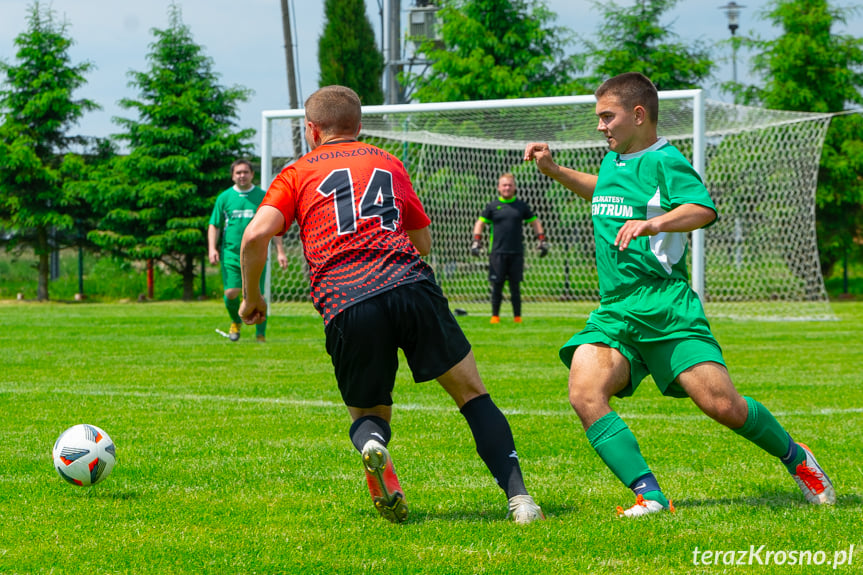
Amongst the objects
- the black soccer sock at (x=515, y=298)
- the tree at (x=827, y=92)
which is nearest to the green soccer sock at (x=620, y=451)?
the black soccer sock at (x=515, y=298)

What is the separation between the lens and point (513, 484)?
3.80 meters

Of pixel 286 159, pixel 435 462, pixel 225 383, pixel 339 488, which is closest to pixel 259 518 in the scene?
pixel 339 488

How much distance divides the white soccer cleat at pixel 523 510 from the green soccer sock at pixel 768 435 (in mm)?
891

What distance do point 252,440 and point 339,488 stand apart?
1.37m

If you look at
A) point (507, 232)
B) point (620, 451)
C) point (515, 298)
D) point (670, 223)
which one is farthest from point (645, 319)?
point (515, 298)

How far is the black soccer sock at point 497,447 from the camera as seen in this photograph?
12.5 feet

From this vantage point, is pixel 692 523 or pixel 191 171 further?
pixel 191 171

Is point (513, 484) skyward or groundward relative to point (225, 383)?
skyward

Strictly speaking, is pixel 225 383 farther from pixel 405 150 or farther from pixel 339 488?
pixel 405 150

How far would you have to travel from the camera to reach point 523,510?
373cm

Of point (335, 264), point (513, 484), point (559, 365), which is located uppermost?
point (335, 264)

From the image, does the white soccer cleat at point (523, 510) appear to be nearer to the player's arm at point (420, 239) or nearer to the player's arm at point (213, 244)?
the player's arm at point (420, 239)

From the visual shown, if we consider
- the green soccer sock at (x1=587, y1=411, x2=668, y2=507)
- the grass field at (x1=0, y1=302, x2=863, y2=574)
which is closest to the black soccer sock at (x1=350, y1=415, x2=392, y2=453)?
the grass field at (x1=0, y1=302, x2=863, y2=574)

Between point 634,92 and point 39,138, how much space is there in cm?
2820
